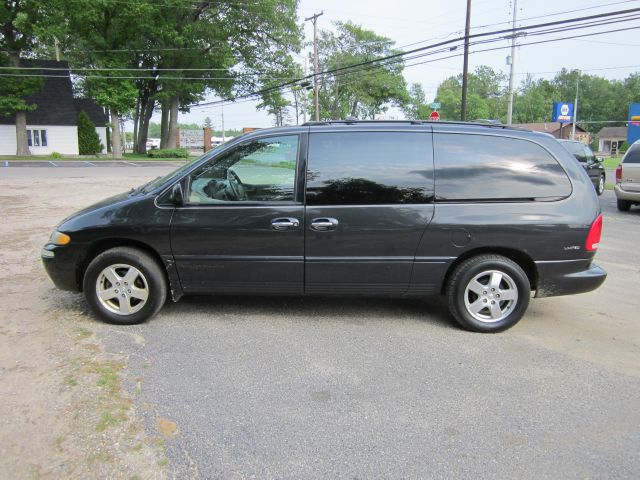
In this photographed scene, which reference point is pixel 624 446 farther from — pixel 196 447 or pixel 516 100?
pixel 516 100

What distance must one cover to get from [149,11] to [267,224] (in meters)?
37.6

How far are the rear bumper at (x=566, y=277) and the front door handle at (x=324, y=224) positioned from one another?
1.86 metres

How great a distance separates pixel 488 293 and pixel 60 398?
11.4ft

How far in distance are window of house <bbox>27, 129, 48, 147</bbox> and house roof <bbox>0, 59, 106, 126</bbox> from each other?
74 cm

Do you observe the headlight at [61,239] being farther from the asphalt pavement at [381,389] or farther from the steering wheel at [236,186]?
the steering wheel at [236,186]

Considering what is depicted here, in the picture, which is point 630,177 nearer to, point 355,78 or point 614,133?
point 355,78

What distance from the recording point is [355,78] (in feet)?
214

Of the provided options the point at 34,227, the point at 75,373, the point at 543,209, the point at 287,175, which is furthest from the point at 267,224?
the point at 34,227

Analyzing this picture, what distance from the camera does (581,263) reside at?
4488 millimetres

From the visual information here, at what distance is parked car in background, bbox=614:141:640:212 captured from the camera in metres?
12.0

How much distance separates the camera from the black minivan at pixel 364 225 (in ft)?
14.5

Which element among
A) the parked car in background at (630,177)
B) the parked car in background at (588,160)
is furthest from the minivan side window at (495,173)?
the parked car in background at (588,160)

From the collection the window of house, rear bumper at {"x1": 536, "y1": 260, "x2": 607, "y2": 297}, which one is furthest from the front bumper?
the window of house

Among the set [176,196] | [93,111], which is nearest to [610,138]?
[93,111]
